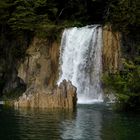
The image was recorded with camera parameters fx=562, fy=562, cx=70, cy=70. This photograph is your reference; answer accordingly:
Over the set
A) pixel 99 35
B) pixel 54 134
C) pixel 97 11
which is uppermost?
pixel 97 11

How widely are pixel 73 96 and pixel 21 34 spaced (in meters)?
14.2

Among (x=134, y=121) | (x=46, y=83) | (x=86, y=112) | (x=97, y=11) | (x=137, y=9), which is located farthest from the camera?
(x=97, y=11)

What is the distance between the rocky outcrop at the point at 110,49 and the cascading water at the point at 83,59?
1.31ft

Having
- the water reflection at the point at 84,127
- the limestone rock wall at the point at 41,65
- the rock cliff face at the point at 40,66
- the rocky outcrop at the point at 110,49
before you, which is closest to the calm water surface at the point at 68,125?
the water reflection at the point at 84,127

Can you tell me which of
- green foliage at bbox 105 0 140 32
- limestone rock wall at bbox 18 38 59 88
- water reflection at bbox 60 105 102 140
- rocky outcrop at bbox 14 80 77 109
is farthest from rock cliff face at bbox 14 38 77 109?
water reflection at bbox 60 105 102 140

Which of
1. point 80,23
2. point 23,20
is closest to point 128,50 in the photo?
point 80,23

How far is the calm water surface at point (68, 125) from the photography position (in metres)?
19.7

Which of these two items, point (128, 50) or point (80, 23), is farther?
point (80, 23)

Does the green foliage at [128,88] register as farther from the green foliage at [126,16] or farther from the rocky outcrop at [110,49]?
the green foliage at [126,16]

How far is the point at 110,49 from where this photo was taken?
126 feet

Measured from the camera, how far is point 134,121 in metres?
24.1

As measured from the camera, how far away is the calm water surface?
64.6 feet

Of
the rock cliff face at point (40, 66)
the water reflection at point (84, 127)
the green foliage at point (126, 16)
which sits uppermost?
the green foliage at point (126, 16)

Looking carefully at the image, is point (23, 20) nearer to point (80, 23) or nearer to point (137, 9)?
point (80, 23)
